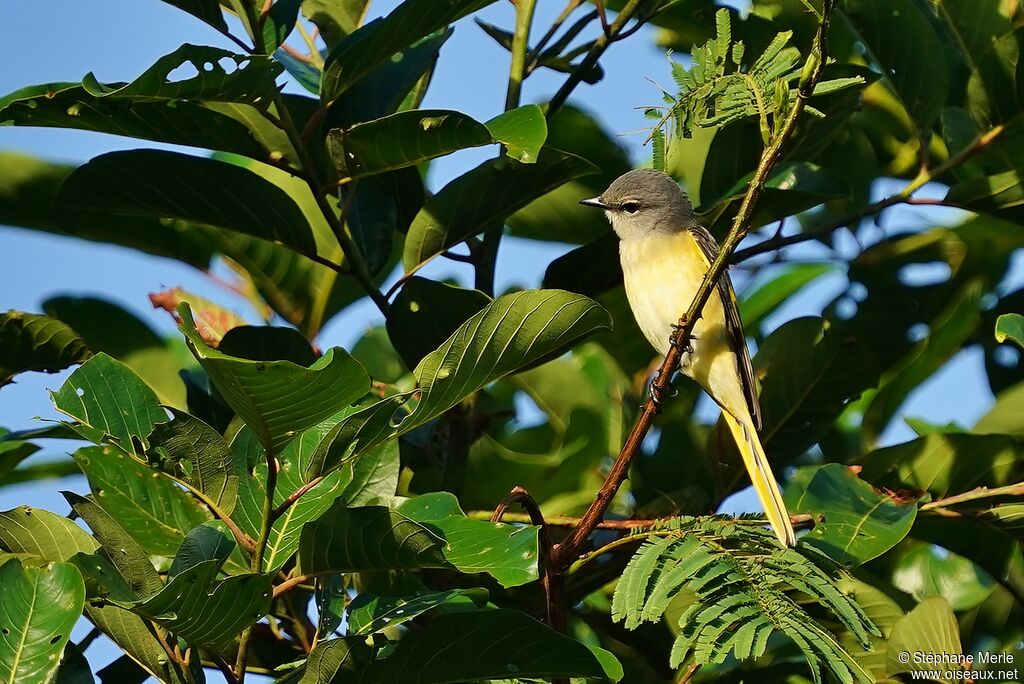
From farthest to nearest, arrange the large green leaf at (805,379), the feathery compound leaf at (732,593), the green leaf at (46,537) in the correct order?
1. the large green leaf at (805,379)
2. the green leaf at (46,537)
3. the feathery compound leaf at (732,593)

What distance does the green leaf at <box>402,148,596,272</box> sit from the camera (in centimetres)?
298

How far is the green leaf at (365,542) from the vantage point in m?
2.21

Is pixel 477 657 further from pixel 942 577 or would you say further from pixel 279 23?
pixel 942 577

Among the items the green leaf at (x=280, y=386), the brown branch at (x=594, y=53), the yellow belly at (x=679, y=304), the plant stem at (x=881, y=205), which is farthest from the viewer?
the yellow belly at (x=679, y=304)

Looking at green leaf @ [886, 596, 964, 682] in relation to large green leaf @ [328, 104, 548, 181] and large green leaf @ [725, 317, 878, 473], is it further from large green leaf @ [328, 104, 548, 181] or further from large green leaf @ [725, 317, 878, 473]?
large green leaf @ [328, 104, 548, 181]

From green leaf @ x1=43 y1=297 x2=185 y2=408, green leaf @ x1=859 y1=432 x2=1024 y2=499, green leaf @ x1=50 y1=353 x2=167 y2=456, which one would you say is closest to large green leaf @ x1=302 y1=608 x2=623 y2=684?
green leaf @ x1=50 y1=353 x2=167 y2=456

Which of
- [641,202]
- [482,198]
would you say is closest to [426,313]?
[482,198]

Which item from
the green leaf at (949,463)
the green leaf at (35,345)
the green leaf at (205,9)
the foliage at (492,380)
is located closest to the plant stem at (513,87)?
the foliage at (492,380)

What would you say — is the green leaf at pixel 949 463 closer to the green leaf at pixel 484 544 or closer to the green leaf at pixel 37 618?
the green leaf at pixel 484 544

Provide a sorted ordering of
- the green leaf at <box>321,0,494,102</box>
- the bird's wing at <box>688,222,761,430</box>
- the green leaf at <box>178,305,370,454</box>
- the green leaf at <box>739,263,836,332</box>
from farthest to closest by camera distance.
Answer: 1. the green leaf at <box>739,263,836,332</box>
2. the bird's wing at <box>688,222,761,430</box>
3. the green leaf at <box>321,0,494,102</box>
4. the green leaf at <box>178,305,370,454</box>

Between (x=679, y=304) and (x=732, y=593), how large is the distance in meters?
1.71

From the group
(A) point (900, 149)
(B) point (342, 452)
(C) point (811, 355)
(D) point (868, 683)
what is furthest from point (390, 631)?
(A) point (900, 149)

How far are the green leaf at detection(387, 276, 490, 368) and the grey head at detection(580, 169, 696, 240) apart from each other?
864mm

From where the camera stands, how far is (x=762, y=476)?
10.8ft
